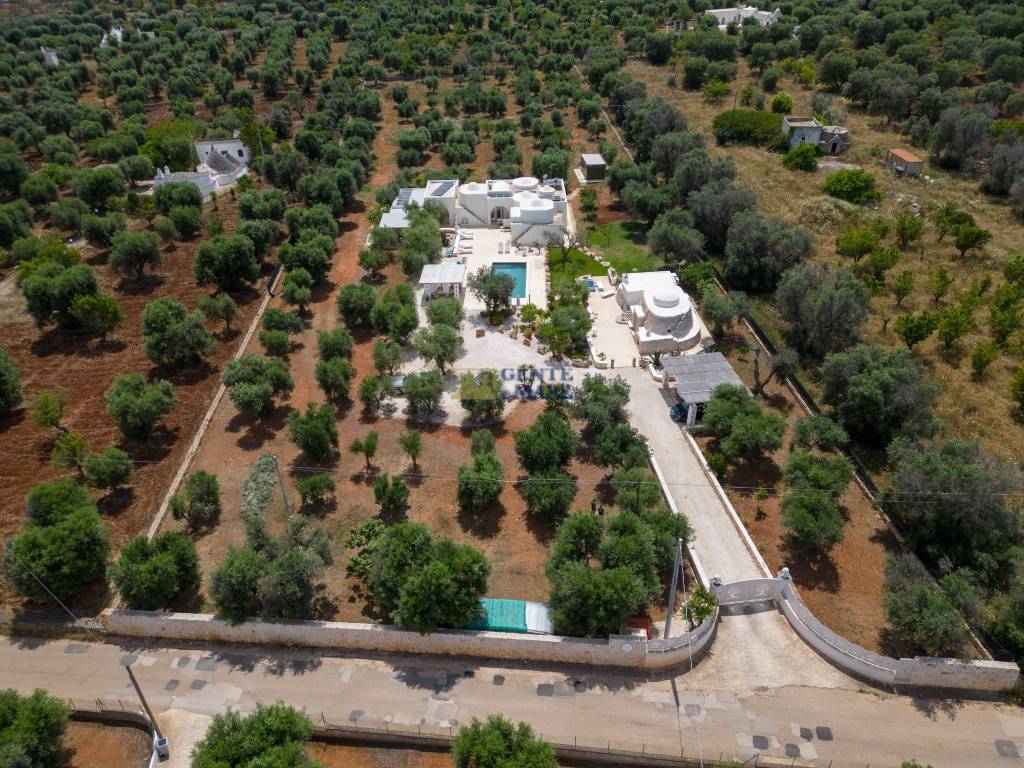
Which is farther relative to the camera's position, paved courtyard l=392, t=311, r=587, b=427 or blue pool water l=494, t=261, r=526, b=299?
blue pool water l=494, t=261, r=526, b=299

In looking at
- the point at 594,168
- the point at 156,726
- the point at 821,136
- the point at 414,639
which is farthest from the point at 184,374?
the point at 821,136

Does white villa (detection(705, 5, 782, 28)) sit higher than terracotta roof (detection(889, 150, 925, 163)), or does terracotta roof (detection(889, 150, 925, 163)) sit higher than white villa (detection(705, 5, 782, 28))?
white villa (detection(705, 5, 782, 28))

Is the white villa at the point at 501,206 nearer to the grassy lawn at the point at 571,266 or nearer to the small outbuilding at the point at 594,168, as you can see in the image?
the grassy lawn at the point at 571,266

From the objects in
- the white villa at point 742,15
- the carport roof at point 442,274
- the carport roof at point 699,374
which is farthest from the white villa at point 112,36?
the carport roof at point 699,374

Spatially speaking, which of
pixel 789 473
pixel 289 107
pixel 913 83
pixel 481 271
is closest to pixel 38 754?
pixel 789 473

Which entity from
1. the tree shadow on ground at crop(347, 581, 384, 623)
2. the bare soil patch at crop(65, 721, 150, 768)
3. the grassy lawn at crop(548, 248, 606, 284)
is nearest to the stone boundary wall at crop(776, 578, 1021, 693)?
the tree shadow on ground at crop(347, 581, 384, 623)

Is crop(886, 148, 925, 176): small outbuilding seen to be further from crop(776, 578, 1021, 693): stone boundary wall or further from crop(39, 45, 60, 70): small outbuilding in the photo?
crop(39, 45, 60, 70): small outbuilding
